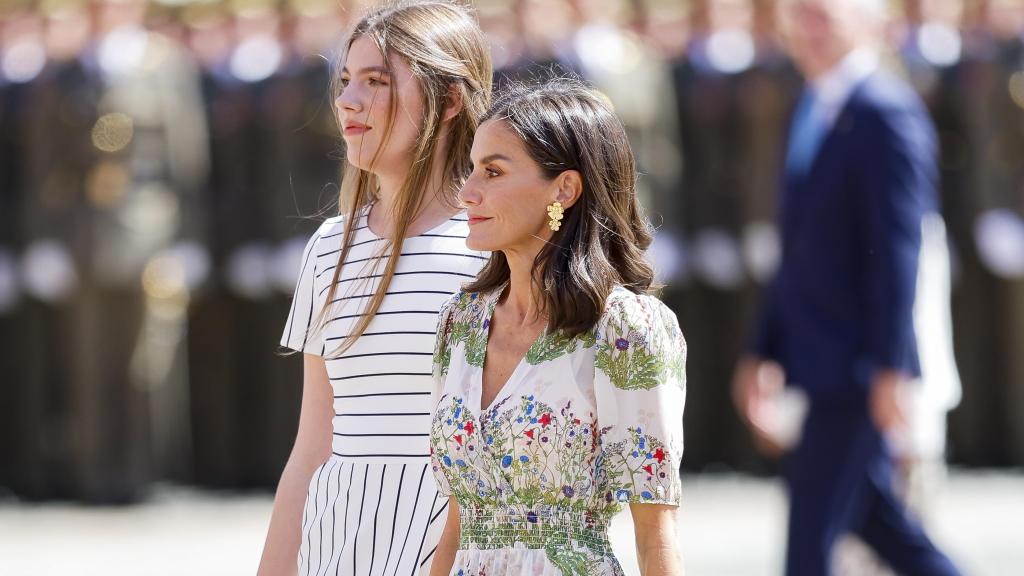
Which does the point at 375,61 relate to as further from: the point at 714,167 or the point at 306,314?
the point at 714,167

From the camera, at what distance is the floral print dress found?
2.69m

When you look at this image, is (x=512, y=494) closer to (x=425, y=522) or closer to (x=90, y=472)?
(x=425, y=522)

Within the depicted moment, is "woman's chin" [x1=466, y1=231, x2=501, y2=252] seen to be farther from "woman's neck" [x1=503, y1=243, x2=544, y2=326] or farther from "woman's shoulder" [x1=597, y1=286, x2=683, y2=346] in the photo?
"woman's shoulder" [x1=597, y1=286, x2=683, y2=346]

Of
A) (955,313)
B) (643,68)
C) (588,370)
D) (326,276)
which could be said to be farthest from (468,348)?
(955,313)

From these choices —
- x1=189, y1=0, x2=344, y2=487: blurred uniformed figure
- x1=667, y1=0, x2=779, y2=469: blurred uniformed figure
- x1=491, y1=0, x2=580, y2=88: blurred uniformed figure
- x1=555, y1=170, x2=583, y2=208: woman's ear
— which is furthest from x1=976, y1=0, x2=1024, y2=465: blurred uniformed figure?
x1=555, y1=170, x2=583, y2=208: woman's ear

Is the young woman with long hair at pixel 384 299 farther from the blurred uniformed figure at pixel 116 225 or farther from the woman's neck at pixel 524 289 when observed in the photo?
the blurred uniformed figure at pixel 116 225

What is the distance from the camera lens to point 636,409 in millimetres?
2688

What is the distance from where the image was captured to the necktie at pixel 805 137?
5469mm

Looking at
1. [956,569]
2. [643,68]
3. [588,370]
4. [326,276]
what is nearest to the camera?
[588,370]

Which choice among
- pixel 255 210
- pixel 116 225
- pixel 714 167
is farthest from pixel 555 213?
pixel 255 210

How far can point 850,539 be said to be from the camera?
5.33 metres

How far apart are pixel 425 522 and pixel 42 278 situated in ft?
26.5

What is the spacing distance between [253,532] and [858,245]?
206 inches

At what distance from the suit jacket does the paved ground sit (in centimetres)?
261
